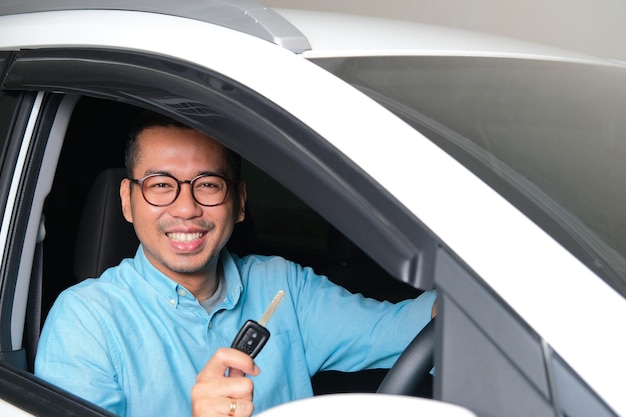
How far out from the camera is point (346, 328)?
1996 millimetres

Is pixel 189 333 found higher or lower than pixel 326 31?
lower

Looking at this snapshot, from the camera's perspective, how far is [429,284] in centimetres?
100

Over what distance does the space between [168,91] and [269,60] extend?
16cm

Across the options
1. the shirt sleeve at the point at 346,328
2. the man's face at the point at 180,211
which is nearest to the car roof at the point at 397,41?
the man's face at the point at 180,211

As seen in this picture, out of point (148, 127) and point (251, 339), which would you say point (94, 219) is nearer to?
point (148, 127)

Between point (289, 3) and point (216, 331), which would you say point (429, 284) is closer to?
point (216, 331)

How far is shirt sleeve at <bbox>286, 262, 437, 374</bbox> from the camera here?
6.33 feet

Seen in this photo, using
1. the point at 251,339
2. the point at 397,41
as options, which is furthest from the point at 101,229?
the point at 397,41

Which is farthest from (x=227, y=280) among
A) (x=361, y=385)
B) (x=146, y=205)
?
(x=361, y=385)

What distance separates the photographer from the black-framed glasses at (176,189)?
5.79 ft

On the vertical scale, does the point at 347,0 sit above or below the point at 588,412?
above

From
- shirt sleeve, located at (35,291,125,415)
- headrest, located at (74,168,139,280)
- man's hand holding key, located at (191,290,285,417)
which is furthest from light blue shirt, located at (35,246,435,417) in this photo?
man's hand holding key, located at (191,290,285,417)

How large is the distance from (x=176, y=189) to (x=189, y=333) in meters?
0.29

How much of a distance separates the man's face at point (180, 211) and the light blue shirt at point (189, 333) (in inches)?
2.8
